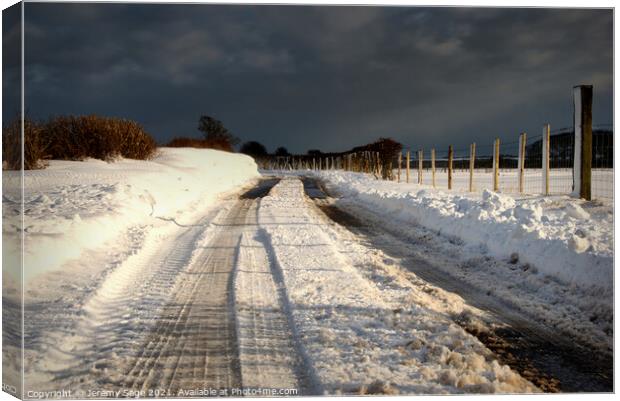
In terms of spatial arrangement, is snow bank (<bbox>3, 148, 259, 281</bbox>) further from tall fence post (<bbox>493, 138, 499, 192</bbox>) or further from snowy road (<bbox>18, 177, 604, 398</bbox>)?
tall fence post (<bbox>493, 138, 499, 192</bbox>)

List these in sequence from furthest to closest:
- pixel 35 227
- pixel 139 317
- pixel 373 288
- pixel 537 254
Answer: pixel 537 254 < pixel 373 288 < pixel 35 227 < pixel 139 317

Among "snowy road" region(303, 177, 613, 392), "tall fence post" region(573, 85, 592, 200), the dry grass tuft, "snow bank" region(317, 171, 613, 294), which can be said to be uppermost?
the dry grass tuft

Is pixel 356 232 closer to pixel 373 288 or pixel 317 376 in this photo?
pixel 373 288

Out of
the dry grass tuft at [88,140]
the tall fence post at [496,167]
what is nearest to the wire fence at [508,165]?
the tall fence post at [496,167]

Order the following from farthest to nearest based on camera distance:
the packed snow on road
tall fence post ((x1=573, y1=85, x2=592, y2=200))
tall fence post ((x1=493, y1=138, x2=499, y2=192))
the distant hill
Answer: tall fence post ((x1=493, y1=138, x2=499, y2=192)), tall fence post ((x1=573, y1=85, x2=592, y2=200)), the distant hill, the packed snow on road

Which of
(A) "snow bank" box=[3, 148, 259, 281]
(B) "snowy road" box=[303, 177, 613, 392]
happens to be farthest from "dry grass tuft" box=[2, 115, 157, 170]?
(B) "snowy road" box=[303, 177, 613, 392]

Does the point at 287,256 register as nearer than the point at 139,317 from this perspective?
No

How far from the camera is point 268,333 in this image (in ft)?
10.5

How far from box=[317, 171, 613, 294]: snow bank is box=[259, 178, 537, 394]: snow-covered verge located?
1336 mm

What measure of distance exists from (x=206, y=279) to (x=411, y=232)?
4.24 m

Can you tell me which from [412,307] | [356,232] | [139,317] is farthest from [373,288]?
[356,232]

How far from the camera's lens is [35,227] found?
12.7 ft

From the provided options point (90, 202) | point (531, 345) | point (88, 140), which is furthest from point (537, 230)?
point (88, 140)

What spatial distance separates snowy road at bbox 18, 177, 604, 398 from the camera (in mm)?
2584
